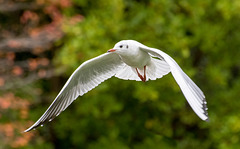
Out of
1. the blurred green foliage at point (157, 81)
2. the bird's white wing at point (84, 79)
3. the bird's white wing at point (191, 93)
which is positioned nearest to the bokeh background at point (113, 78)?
the blurred green foliage at point (157, 81)

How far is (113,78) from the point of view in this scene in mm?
7926

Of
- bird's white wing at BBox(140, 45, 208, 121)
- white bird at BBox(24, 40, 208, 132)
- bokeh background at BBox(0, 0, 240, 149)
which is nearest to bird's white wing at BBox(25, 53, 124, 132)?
white bird at BBox(24, 40, 208, 132)

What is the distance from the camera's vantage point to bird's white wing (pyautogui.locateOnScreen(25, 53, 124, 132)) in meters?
4.59

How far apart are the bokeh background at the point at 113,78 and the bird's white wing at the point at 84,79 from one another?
2.27m

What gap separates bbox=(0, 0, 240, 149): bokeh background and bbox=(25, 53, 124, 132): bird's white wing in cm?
227

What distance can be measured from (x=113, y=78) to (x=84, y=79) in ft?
10.4

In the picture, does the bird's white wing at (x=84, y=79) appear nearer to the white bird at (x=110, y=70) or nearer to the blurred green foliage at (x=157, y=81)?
the white bird at (x=110, y=70)

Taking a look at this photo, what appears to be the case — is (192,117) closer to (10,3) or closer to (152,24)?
(152,24)

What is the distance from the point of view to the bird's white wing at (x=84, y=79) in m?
4.59

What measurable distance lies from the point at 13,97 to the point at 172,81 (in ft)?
7.61

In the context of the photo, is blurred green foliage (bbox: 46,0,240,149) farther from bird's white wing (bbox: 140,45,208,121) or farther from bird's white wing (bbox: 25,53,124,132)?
bird's white wing (bbox: 140,45,208,121)

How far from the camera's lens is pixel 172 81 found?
7.93 meters

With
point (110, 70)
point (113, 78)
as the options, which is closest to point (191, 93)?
point (110, 70)

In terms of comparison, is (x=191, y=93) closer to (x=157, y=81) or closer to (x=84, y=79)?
(x=84, y=79)
